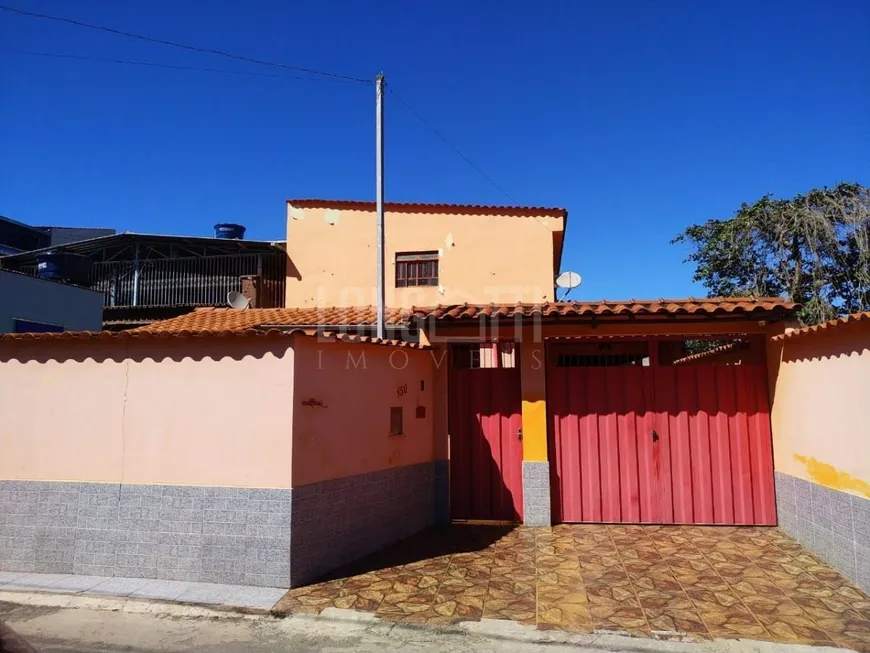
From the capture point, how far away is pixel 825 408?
19.5 ft

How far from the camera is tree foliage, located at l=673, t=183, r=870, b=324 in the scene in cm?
1444

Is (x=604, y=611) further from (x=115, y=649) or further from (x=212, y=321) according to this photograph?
(x=212, y=321)

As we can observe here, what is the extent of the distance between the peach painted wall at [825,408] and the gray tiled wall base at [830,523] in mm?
128

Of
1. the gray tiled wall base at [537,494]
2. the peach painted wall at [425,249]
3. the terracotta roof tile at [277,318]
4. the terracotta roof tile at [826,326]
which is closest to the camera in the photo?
the terracotta roof tile at [826,326]

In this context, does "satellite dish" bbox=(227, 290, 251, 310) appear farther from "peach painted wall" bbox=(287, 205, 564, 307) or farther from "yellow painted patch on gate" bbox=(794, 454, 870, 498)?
"yellow painted patch on gate" bbox=(794, 454, 870, 498)

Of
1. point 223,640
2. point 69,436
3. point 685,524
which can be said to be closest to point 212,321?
point 69,436

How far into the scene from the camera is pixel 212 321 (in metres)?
11.6

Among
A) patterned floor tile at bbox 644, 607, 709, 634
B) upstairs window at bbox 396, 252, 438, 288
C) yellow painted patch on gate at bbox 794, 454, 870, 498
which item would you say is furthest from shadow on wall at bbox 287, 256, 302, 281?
patterned floor tile at bbox 644, 607, 709, 634

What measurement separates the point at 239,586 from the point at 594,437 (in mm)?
4889

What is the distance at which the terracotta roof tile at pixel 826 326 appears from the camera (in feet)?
15.9

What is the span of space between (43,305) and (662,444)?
Answer: 13491 mm

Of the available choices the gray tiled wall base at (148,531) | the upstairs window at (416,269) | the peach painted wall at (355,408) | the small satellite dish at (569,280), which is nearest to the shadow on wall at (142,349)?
the peach painted wall at (355,408)

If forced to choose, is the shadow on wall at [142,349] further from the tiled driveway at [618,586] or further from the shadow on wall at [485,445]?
the shadow on wall at [485,445]

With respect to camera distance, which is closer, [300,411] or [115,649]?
[115,649]
